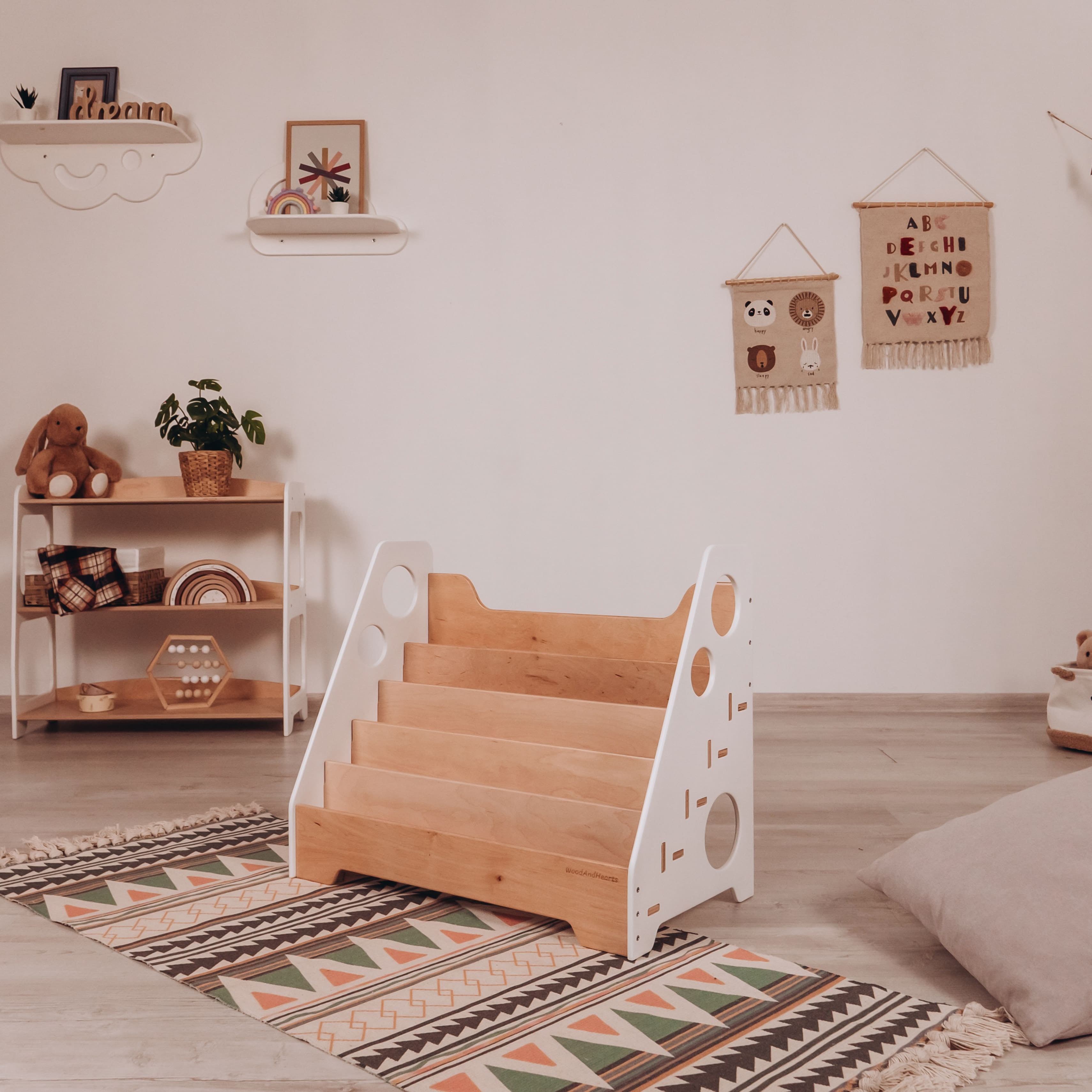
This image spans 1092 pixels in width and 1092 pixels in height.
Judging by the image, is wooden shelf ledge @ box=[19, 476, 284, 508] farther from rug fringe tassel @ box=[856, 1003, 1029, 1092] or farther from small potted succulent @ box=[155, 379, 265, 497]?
rug fringe tassel @ box=[856, 1003, 1029, 1092]

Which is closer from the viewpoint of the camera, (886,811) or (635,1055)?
(635,1055)

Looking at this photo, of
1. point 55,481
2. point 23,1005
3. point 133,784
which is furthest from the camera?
point 55,481

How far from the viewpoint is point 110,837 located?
1.78m

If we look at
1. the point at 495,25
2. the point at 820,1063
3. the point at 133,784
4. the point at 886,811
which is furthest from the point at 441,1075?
the point at 495,25

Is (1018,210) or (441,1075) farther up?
(1018,210)

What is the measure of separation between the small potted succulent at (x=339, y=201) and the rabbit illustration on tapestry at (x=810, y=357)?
141 cm

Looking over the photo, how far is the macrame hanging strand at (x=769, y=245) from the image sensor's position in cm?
298

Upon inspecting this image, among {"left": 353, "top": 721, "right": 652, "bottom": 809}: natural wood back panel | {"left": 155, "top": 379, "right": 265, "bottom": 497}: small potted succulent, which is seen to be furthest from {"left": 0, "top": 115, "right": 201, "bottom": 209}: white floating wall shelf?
{"left": 353, "top": 721, "right": 652, "bottom": 809}: natural wood back panel

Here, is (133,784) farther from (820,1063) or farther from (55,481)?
(820,1063)

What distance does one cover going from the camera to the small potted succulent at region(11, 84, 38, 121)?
295 centimetres

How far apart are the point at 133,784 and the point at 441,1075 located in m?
1.42

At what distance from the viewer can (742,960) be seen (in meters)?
1.27

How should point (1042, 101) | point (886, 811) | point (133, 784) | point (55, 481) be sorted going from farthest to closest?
point (1042, 101)
point (55, 481)
point (133, 784)
point (886, 811)

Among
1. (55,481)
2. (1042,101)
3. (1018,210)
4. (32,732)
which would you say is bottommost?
(32,732)
